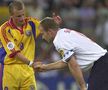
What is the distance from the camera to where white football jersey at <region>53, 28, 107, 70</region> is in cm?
841

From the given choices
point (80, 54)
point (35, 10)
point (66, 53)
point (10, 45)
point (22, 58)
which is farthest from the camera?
point (35, 10)

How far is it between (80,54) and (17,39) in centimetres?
171

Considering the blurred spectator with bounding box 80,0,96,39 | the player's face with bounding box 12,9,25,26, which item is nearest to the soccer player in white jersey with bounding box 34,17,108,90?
the player's face with bounding box 12,9,25,26

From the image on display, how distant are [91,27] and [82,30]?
1.50 feet

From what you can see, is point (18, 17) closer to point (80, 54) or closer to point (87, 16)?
point (80, 54)

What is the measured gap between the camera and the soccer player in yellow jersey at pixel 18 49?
9.81 m

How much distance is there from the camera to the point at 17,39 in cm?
986

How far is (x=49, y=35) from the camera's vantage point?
855 centimetres

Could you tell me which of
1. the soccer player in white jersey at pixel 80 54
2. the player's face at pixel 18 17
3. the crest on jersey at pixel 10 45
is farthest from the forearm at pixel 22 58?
the soccer player in white jersey at pixel 80 54

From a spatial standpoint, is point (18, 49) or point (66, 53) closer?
point (66, 53)

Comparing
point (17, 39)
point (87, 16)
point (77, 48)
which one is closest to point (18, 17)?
point (17, 39)

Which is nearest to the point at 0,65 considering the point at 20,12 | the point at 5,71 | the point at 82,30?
the point at 5,71

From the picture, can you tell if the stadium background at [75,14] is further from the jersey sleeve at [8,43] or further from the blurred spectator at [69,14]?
the jersey sleeve at [8,43]

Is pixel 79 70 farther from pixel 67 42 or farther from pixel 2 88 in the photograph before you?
pixel 2 88
